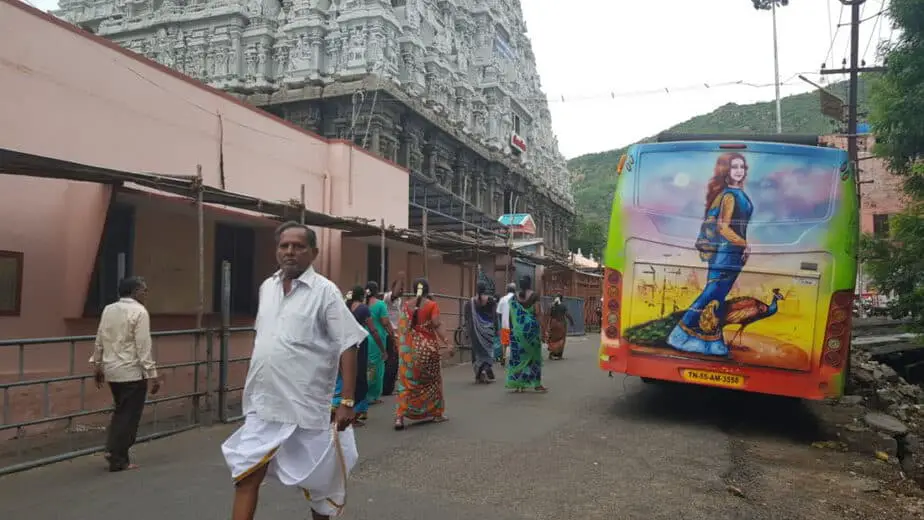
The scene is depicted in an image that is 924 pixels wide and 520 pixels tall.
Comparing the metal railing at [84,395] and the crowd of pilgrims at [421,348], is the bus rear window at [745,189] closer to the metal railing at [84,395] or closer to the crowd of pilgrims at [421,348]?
the crowd of pilgrims at [421,348]

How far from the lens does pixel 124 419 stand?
5.34 meters

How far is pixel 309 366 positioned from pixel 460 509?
1719 millimetres

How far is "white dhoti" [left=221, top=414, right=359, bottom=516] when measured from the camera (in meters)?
3.14

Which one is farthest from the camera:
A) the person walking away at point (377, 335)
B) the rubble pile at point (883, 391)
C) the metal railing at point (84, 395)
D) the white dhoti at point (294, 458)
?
the rubble pile at point (883, 391)

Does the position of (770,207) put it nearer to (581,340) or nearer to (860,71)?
(860,71)

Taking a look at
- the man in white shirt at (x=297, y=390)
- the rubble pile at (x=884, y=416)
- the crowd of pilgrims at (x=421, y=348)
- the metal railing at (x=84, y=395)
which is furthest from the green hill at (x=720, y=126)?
the man in white shirt at (x=297, y=390)

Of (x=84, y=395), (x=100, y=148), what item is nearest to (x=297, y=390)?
(x=84, y=395)

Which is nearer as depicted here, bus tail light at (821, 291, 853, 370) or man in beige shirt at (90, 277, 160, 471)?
man in beige shirt at (90, 277, 160, 471)

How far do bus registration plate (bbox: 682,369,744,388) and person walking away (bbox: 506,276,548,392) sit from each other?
2705 mm

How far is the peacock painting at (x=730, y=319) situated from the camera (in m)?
6.69

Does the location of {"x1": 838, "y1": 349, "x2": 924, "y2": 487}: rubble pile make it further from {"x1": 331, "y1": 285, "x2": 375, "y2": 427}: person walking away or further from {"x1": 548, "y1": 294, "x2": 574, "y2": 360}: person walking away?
{"x1": 548, "y1": 294, "x2": 574, "y2": 360}: person walking away

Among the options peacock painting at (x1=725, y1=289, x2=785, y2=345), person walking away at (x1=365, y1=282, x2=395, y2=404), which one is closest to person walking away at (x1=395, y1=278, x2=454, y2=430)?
person walking away at (x1=365, y1=282, x2=395, y2=404)

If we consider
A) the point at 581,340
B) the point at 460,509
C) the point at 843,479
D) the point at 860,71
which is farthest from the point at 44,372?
the point at 860,71

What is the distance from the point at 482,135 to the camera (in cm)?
2997
